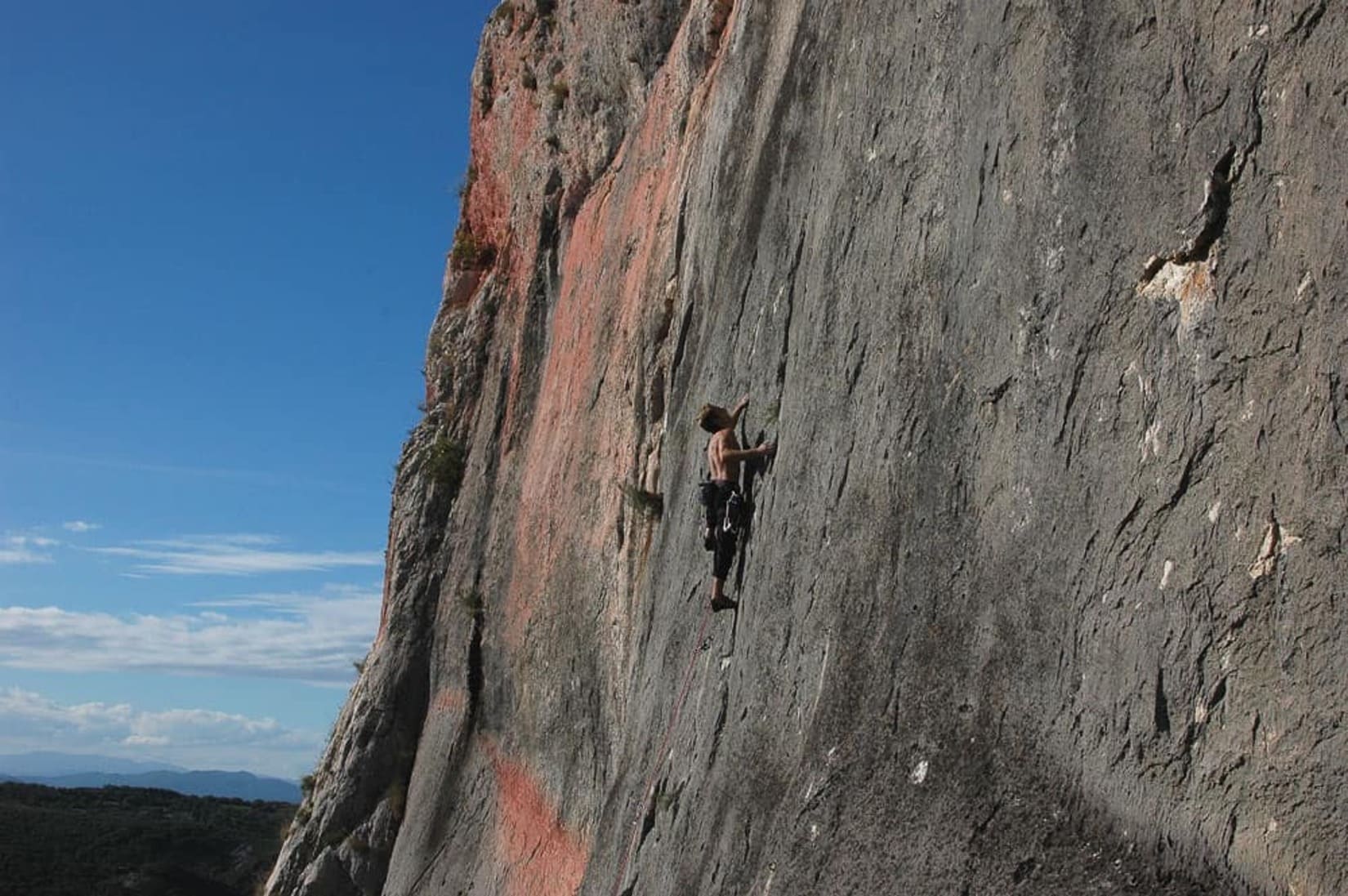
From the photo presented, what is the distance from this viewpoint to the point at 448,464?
2200 cm

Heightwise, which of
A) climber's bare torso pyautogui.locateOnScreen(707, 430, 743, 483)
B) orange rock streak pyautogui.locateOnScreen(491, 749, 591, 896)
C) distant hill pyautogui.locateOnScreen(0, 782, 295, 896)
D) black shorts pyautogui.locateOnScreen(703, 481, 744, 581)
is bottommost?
distant hill pyautogui.locateOnScreen(0, 782, 295, 896)

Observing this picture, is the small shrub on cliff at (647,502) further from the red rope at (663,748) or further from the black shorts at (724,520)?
the black shorts at (724,520)

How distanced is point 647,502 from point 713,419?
2928 millimetres

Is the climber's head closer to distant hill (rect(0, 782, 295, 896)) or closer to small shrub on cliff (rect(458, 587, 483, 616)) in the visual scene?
small shrub on cliff (rect(458, 587, 483, 616))

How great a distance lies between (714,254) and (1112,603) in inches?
273

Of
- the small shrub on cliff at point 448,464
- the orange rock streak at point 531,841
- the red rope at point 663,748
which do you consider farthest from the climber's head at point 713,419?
the small shrub on cliff at point 448,464

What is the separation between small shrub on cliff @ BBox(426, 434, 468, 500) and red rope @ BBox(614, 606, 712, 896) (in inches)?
483

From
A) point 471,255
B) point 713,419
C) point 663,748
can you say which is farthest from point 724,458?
point 471,255

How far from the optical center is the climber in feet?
31.9

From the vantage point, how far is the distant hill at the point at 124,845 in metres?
51.7

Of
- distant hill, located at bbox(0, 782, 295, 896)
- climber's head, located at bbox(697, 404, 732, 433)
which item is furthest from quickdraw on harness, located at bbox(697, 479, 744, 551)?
distant hill, located at bbox(0, 782, 295, 896)

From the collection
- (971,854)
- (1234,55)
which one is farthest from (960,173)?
(971,854)

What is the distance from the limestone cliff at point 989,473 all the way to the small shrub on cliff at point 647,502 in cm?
5

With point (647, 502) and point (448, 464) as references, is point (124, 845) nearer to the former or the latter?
point (448, 464)
